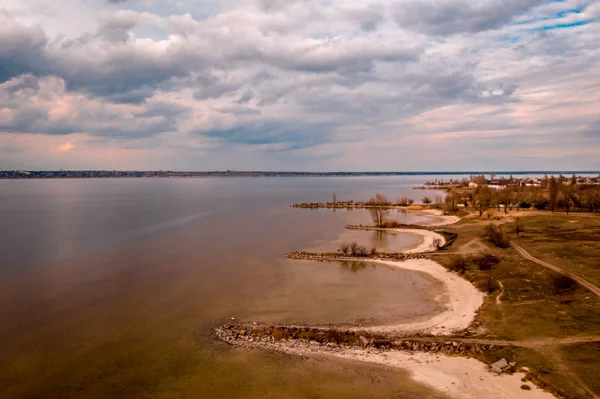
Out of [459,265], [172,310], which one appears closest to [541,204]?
[459,265]

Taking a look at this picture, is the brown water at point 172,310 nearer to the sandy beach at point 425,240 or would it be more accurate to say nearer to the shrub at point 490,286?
the shrub at point 490,286

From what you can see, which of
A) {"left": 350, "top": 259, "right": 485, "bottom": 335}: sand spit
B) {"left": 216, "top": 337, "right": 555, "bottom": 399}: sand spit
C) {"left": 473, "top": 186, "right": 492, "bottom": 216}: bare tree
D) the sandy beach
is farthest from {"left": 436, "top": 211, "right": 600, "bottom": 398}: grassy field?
{"left": 473, "top": 186, "right": 492, "bottom": 216}: bare tree

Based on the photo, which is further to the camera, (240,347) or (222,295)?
(222,295)

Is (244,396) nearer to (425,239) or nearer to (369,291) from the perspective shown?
(369,291)

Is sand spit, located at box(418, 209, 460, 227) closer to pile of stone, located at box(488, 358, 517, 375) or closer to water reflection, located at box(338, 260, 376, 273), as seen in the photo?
water reflection, located at box(338, 260, 376, 273)

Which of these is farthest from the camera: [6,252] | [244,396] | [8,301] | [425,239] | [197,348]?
[425,239]

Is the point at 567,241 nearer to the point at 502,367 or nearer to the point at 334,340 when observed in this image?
the point at 502,367

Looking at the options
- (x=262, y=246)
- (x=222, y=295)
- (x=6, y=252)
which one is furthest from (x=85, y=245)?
(x=222, y=295)
